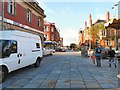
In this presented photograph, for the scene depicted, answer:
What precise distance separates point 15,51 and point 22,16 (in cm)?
1744

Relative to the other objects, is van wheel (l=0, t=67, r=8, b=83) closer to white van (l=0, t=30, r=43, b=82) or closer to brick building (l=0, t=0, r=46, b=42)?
white van (l=0, t=30, r=43, b=82)

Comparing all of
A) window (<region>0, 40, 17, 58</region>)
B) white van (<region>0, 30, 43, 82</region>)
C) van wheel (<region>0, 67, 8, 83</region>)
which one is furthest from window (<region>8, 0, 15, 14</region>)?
van wheel (<region>0, 67, 8, 83</region>)

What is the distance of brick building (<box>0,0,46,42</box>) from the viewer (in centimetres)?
2453

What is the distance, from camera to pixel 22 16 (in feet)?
97.7

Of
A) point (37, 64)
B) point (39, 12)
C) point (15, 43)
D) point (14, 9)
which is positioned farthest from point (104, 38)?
point (15, 43)

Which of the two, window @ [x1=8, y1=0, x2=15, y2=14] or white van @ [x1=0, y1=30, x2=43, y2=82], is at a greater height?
window @ [x1=8, y1=0, x2=15, y2=14]

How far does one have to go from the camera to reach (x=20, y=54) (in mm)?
13570

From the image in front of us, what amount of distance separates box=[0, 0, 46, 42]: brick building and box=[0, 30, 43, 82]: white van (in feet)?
26.9

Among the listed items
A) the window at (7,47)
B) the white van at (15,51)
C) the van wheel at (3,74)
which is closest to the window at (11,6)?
the white van at (15,51)

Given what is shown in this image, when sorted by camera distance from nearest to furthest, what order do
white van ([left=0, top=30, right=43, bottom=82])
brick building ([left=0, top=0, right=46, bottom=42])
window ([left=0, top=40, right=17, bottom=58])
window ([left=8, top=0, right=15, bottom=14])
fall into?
white van ([left=0, top=30, right=43, bottom=82]) → window ([left=0, top=40, right=17, bottom=58]) → brick building ([left=0, top=0, right=46, bottom=42]) → window ([left=8, top=0, right=15, bottom=14])

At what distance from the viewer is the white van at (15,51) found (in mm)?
11487

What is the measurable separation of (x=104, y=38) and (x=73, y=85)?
66719mm

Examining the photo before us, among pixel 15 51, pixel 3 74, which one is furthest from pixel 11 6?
pixel 3 74

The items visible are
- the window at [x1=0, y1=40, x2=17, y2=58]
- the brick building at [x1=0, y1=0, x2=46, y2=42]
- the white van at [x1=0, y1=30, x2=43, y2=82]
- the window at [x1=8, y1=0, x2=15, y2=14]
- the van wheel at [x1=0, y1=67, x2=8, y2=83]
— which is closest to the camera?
the van wheel at [x1=0, y1=67, x2=8, y2=83]
